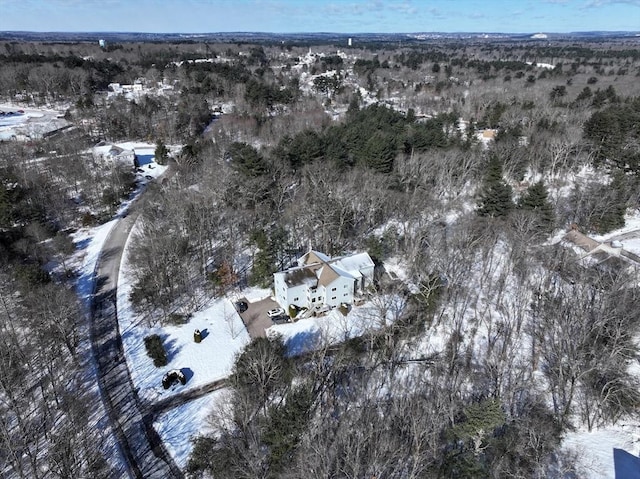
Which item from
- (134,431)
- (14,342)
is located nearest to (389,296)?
(134,431)

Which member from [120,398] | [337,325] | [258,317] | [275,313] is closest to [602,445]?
[337,325]

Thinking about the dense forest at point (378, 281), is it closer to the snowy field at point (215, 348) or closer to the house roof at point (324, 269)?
the snowy field at point (215, 348)

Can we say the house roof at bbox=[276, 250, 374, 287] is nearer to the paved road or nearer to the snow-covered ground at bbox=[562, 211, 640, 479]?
the paved road

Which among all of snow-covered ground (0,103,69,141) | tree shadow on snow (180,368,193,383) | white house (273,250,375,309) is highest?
snow-covered ground (0,103,69,141)

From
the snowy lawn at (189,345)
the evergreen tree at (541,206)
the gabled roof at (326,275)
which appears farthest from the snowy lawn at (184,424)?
the evergreen tree at (541,206)

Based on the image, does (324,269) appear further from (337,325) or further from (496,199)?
(496,199)

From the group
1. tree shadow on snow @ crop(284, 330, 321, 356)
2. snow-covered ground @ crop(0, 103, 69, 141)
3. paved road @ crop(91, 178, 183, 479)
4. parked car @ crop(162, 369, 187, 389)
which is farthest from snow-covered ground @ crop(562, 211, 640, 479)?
snow-covered ground @ crop(0, 103, 69, 141)
